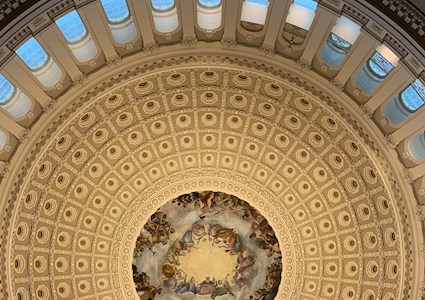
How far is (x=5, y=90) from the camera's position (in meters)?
23.3

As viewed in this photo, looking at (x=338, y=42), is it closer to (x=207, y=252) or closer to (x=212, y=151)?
(x=212, y=151)

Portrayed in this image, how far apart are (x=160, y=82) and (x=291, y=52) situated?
4.97m

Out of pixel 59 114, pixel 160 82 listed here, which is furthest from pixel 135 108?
pixel 59 114

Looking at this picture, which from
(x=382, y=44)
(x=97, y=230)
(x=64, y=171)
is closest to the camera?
(x=382, y=44)

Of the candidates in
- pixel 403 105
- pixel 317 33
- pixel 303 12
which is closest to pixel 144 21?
pixel 303 12

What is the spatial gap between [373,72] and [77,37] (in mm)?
9228

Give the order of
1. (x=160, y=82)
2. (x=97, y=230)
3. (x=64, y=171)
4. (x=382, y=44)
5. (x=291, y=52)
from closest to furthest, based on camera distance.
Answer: (x=382, y=44) < (x=291, y=52) < (x=160, y=82) < (x=64, y=171) < (x=97, y=230)

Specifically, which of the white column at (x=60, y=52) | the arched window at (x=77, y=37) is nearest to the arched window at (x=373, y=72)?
the arched window at (x=77, y=37)

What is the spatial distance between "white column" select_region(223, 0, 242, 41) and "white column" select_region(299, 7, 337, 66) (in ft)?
7.48

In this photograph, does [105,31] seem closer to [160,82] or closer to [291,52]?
[160,82]

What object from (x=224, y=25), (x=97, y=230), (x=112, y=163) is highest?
(x=224, y=25)

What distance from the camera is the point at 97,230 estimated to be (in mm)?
30562

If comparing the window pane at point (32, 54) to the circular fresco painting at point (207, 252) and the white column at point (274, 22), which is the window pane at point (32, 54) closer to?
the white column at point (274, 22)

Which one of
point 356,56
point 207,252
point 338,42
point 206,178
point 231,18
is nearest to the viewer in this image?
point 356,56
